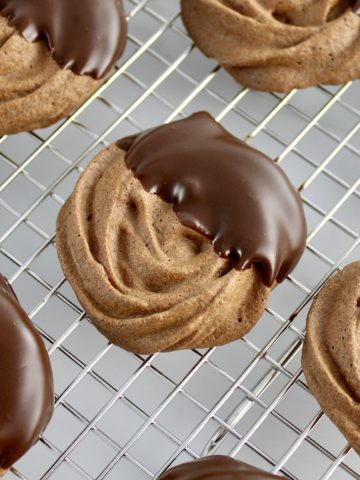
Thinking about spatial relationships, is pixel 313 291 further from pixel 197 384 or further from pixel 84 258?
→ pixel 84 258

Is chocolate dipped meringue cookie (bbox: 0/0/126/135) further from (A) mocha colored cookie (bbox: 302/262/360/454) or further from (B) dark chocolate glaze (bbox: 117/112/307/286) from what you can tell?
(A) mocha colored cookie (bbox: 302/262/360/454)

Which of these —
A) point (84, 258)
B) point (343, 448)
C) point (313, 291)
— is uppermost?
point (84, 258)

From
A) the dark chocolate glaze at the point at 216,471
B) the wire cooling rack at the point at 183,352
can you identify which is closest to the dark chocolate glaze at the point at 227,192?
the wire cooling rack at the point at 183,352

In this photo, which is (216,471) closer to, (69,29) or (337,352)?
(337,352)

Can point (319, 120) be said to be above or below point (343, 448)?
above

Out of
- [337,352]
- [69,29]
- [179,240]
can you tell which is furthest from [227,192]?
[69,29]

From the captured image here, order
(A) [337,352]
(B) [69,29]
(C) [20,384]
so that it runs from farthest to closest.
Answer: (B) [69,29], (A) [337,352], (C) [20,384]

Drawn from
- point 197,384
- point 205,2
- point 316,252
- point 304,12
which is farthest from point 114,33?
point 197,384
